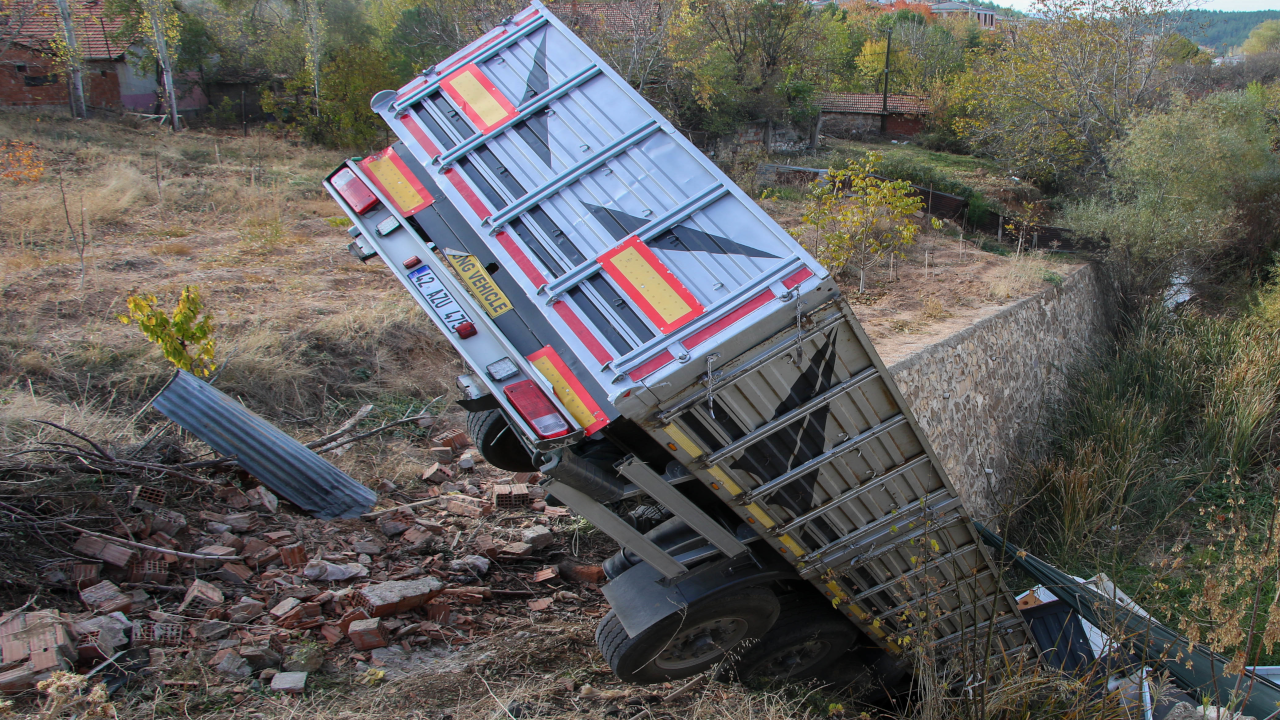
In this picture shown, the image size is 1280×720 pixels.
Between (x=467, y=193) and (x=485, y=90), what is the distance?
2.37 feet

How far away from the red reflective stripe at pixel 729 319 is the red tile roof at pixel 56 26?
77.5 ft

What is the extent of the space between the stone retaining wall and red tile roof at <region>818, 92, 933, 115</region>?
65.0 feet

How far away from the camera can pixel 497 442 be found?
5.41 meters

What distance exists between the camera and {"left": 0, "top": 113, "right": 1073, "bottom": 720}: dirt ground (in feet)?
14.3

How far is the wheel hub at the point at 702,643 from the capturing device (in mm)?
4543

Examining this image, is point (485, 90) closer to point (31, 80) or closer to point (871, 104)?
point (31, 80)

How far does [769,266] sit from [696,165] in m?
0.78

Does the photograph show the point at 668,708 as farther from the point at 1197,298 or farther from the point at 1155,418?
the point at 1197,298

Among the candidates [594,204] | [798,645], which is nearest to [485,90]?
[594,204]

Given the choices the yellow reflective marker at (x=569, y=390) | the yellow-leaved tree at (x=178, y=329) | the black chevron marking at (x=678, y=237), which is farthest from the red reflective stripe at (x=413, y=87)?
the yellow-leaved tree at (x=178, y=329)

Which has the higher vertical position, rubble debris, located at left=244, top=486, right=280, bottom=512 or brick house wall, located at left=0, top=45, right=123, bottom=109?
brick house wall, located at left=0, top=45, right=123, bottom=109

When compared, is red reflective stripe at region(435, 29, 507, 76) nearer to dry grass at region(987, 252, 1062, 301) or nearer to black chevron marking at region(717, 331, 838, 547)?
black chevron marking at region(717, 331, 838, 547)

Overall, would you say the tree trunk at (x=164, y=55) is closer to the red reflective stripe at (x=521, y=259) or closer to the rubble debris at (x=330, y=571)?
the rubble debris at (x=330, y=571)

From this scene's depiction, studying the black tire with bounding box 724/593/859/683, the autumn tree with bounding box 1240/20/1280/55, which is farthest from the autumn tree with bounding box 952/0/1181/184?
the autumn tree with bounding box 1240/20/1280/55
